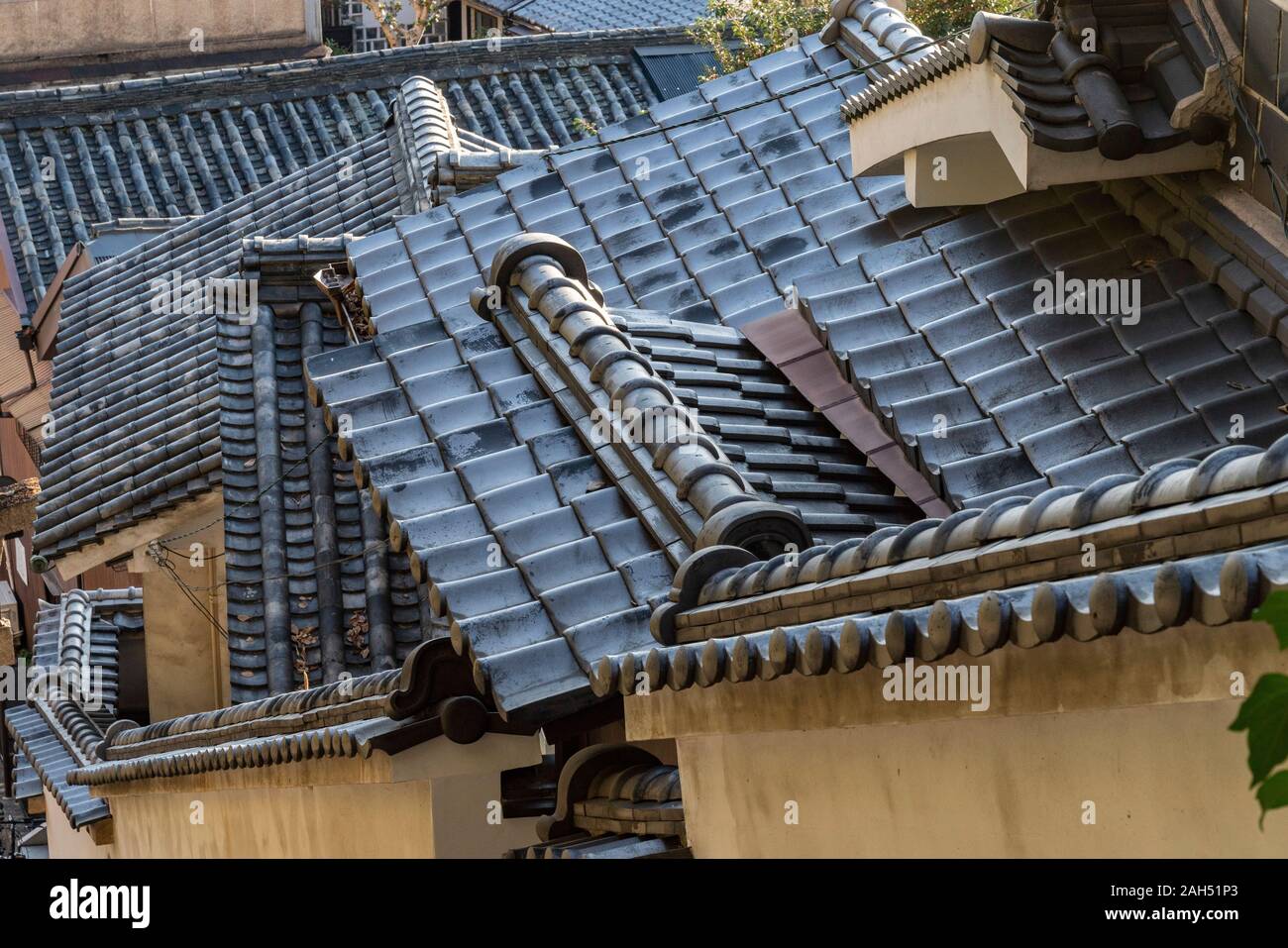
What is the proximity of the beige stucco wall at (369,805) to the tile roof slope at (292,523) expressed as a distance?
179 cm

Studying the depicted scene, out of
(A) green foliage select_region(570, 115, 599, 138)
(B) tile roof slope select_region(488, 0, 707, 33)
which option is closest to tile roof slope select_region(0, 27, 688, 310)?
(A) green foliage select_region(570, 115, 599, 138)

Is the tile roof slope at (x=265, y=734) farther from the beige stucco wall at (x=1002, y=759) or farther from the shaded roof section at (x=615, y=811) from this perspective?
the beige stucco wall at (x=1002, y=759)

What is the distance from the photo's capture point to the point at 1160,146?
9.35 metres

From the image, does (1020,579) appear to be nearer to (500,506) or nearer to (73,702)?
(500,506)

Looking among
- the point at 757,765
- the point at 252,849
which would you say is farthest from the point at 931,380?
the point at 252,849

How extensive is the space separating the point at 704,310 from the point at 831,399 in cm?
181

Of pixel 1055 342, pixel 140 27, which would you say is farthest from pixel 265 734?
pixel 140 27

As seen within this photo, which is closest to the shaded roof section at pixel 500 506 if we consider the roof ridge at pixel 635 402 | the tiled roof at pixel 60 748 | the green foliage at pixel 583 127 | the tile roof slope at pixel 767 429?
the roof ridge at pixel 635 402

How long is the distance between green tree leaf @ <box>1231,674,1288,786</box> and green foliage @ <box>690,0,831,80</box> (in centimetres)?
1899

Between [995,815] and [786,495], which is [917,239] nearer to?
[786,495]

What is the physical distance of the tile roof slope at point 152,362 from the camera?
14.3 meters

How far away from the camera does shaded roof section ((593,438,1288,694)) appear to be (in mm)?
3871
